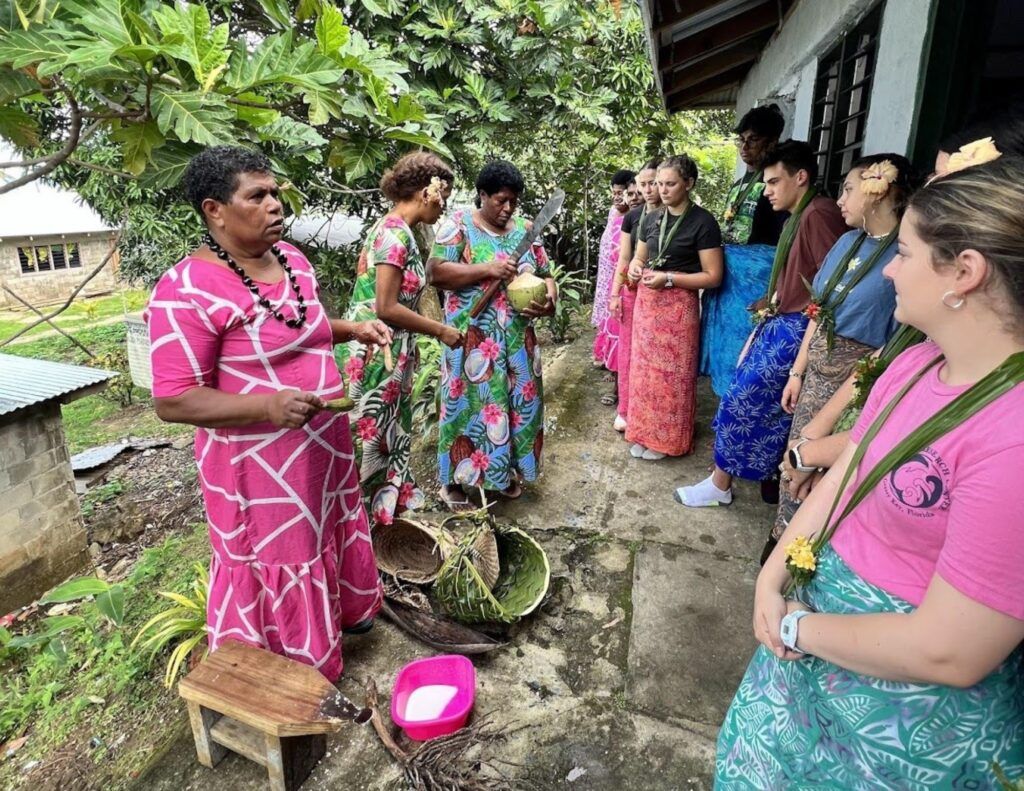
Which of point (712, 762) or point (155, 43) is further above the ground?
point (155, 43)

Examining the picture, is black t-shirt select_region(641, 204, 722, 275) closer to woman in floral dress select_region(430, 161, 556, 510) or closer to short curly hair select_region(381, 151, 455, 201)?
woman in floral dress select_region(430, 161, 556, 510)

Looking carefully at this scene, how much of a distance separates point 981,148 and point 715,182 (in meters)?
11.8

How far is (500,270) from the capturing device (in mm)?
3145

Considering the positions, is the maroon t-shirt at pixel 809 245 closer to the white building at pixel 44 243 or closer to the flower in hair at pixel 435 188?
the flower in hair at pixel 435 188

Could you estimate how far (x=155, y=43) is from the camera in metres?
1.52

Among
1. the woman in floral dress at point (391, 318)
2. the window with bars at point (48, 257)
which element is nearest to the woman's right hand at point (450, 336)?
the woman in floral dress at point (391, 318)

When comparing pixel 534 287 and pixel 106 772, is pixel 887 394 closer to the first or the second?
pixel 534 287

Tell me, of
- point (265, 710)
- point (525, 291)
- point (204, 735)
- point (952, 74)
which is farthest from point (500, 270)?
point (204, 735)

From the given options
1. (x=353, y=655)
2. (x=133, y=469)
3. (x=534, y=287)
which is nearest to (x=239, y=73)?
(x=534, y=287)

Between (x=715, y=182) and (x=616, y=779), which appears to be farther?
(x=715, y=182)

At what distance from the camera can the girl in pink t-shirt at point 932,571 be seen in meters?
0.88

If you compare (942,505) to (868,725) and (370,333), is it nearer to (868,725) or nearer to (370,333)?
(868,725)

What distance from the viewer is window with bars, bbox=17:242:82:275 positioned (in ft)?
54.4

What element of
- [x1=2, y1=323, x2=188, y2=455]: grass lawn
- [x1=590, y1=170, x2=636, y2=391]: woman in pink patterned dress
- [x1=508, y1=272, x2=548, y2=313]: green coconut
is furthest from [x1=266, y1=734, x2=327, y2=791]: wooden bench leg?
[x1=2, y1=323, x2=188, y2=455]: grass lawn
